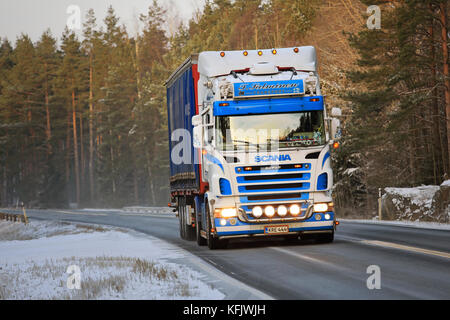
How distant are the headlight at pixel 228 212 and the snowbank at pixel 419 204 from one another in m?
12.4

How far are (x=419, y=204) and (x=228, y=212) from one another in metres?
14.2

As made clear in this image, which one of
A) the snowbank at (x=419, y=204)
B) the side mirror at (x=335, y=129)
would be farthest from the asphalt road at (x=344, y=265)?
the snowbank at (x=419, y=204)

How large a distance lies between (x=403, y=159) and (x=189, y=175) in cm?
2041

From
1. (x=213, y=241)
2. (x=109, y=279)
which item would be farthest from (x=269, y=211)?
(x=109, y=279)

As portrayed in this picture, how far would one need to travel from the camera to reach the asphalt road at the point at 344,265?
390 inches

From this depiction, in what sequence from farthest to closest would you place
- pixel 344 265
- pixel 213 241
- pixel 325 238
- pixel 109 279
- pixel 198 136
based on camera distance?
pixel 325 238 → pixel 213 241 → pixel 198 136 → pixel 344 265 → pixel 109 279

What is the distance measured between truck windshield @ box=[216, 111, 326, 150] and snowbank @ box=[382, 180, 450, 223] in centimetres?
1162

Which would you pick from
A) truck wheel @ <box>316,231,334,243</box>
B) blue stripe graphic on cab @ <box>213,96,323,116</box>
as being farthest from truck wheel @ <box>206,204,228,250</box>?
blue stripe graphic on cab @ <box>213,96,323,116</box>

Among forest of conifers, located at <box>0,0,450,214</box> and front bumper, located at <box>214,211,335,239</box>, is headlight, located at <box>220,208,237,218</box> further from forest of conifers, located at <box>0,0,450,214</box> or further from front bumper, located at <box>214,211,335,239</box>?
forest of conifers, located at <box>0,0,450,214</box>

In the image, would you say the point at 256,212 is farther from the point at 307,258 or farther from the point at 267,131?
the point at 307,258

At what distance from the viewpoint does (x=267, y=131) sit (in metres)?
16.0
